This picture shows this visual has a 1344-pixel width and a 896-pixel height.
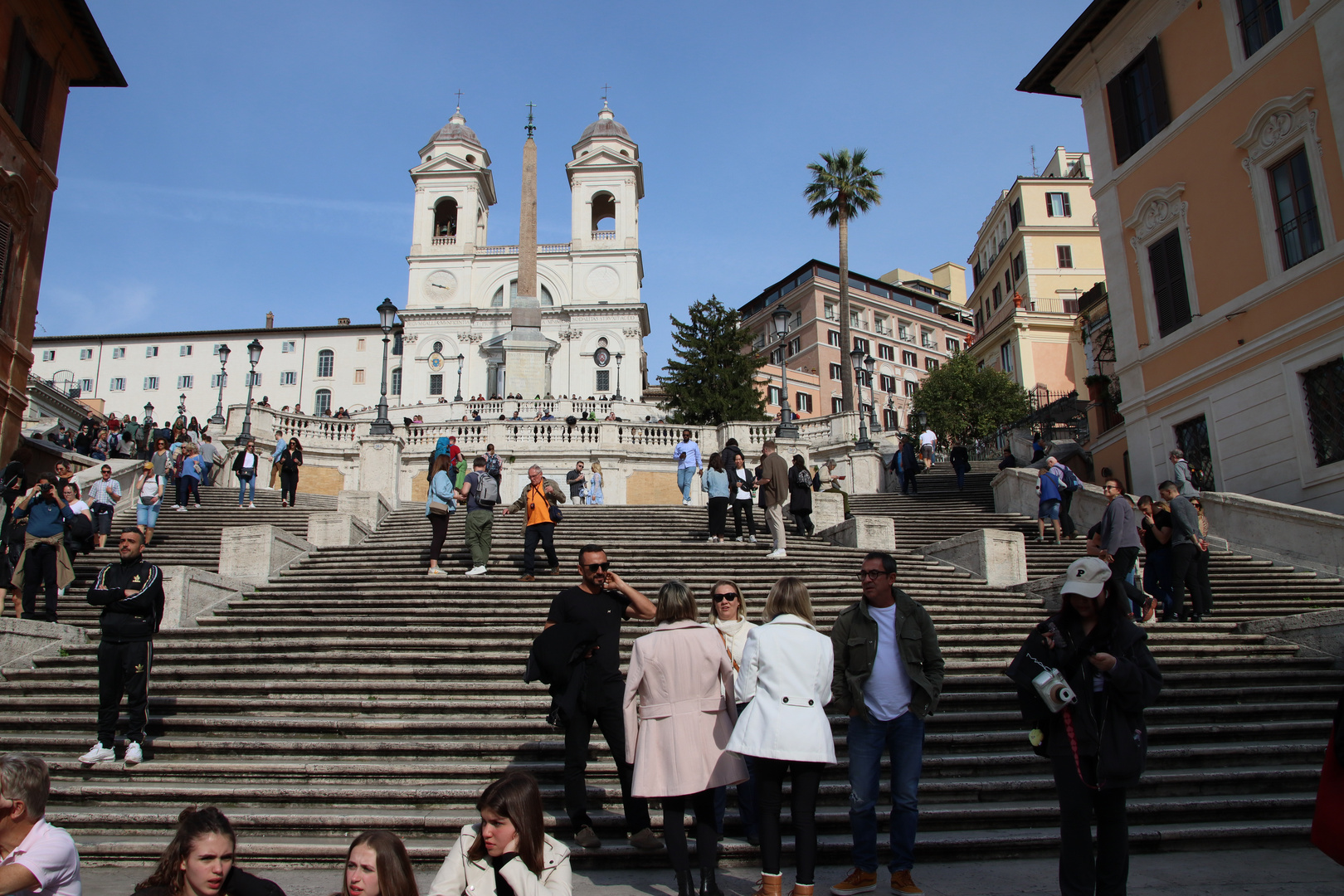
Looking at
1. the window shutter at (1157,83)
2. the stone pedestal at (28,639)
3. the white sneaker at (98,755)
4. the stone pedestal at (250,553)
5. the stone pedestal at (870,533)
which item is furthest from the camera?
the window shutter at (1157,83)

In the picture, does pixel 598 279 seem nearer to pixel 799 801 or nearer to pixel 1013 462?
pixel 1013 462

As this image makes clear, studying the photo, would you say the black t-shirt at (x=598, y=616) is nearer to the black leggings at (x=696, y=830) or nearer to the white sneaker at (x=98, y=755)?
the black leggings at (x=696, y=830)

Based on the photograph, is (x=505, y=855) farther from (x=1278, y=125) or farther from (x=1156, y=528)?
(x=1278, y=125)

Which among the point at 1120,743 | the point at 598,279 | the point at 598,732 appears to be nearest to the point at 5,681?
the point at 598,732

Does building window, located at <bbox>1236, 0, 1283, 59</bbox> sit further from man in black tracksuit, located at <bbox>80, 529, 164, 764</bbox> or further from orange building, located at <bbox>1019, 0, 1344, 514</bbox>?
man in black tracksuit, located at <bbox>80, 529, 164, 764</bbox>

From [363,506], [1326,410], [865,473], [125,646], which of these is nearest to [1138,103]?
[1326,410]

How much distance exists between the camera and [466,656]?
9211mm

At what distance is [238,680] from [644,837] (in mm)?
4928

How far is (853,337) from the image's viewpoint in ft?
237

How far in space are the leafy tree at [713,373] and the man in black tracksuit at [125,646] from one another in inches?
1451

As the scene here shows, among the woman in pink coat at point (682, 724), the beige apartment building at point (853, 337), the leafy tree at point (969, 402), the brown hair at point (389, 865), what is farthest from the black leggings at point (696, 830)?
the beige apartment building at point (853, 337)

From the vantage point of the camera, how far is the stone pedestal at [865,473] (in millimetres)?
26547

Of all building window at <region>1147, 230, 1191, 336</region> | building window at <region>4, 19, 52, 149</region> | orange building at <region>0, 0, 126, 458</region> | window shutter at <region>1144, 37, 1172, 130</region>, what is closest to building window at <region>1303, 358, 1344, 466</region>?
building window at <region>1147, 230, 1191, 336</region>

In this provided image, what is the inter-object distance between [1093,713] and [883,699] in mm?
1234
